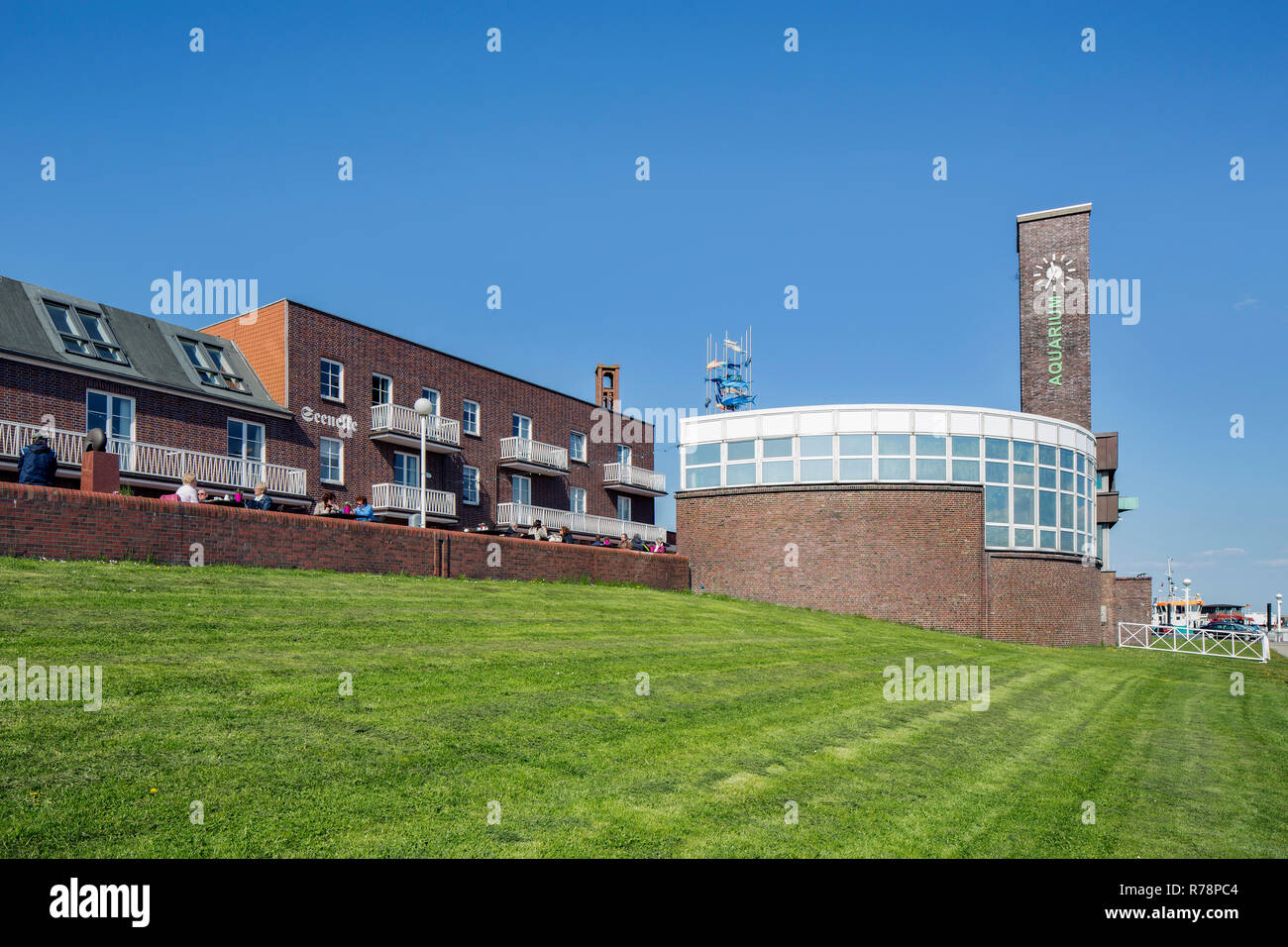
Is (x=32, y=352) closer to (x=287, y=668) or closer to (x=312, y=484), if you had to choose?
(x=312, y=484)

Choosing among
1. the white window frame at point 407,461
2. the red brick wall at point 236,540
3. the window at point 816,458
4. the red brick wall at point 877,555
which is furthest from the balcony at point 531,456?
the red brick wall at point 236,540

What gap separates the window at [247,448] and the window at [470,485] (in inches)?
351

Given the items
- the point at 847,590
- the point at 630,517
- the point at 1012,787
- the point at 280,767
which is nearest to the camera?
the point at 280,767

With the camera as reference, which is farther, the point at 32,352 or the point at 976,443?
the point at 976,443

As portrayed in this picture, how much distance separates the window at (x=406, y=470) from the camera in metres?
32.4

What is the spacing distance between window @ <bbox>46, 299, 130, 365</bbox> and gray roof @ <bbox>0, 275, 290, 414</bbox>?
165mm

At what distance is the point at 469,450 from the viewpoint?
35.5 metres

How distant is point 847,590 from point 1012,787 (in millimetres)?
19082

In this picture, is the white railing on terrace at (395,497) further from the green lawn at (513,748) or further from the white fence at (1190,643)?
the white fence at (1190,643)

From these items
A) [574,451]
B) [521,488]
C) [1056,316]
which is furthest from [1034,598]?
[574,451]

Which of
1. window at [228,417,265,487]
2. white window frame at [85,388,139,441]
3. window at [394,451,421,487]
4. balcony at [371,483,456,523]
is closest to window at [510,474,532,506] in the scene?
window at [394,451,421,487]

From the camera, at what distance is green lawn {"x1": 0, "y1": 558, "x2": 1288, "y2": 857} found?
5.26 metres

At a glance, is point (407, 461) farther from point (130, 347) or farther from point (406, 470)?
point (130, 347)
